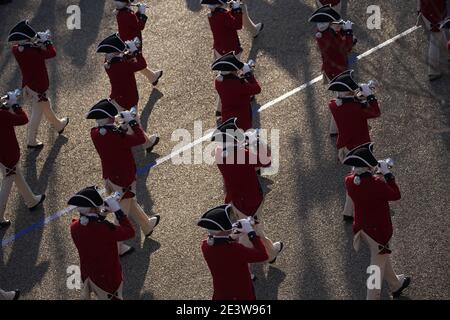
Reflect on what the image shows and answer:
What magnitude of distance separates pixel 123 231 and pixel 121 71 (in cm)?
403

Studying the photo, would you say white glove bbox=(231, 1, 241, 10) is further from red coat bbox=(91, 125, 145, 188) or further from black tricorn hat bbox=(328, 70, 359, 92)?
red coat bbox=(91, 125, 145, 188)

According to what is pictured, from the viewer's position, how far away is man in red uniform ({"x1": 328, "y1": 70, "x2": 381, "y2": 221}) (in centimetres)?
1341

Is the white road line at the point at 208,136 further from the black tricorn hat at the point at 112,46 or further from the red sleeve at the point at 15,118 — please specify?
the black tricorn hat at the point at 112,46

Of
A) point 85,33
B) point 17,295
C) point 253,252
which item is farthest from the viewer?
point 85,33

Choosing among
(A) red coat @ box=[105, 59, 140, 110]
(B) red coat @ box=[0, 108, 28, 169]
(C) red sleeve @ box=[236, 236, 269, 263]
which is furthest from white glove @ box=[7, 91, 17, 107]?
(C) red sleeve @ box=[236, 236, 269, 263]

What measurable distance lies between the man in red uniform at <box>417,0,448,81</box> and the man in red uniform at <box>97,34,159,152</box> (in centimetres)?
444

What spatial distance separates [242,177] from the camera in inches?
498

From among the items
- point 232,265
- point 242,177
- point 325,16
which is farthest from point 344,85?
point 232,265

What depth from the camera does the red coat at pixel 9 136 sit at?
45.5ft

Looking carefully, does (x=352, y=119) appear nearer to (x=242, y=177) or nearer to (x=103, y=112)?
(x=242, y=177)

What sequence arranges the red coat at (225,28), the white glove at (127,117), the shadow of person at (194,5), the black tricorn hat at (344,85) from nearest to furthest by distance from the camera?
the white glove at (127,117) → the black tricorn hat at (344,85) → the red coat at (225,28) → the shadow of person at (194,5)

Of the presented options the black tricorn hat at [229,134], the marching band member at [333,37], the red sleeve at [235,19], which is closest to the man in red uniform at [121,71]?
the red sleeve at [235,19]

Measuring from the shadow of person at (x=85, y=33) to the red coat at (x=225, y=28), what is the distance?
2.93 meters
